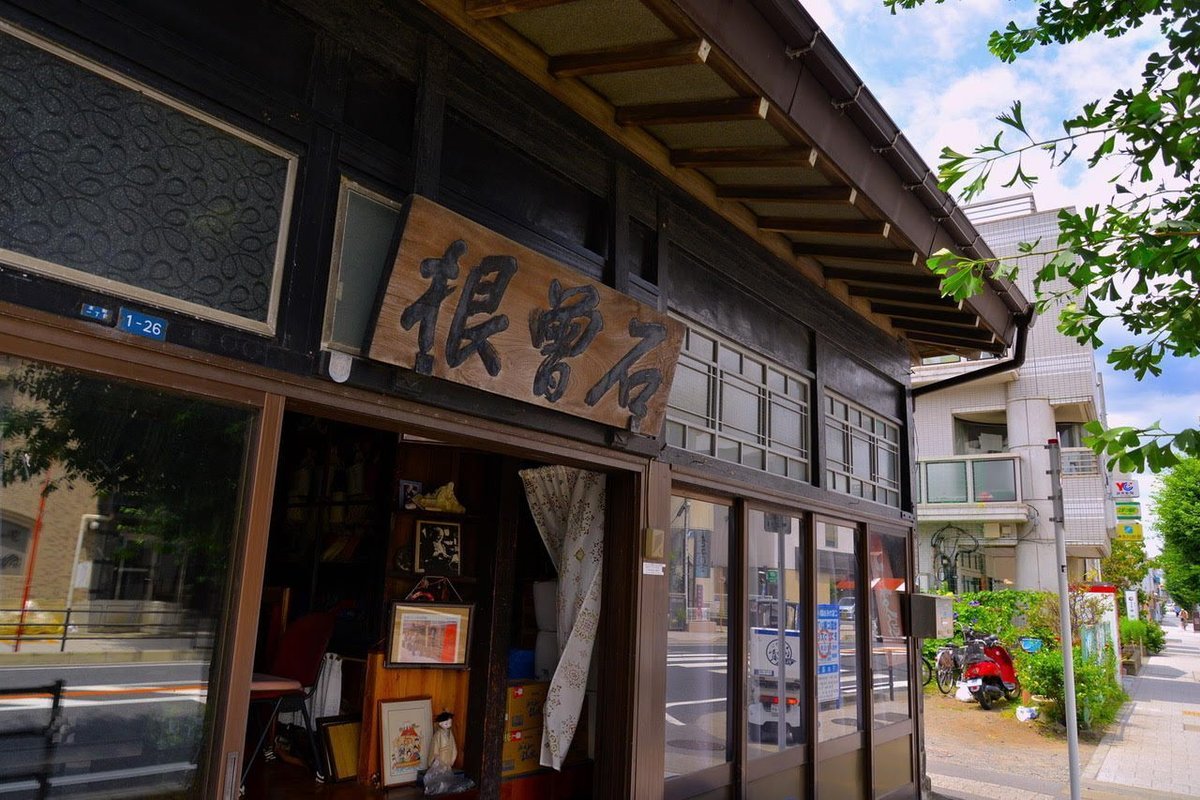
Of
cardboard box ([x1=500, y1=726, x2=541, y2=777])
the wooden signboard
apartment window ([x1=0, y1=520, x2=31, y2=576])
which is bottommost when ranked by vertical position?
cardboard box ([x1=500, y1=726, x2=541, y2=777])

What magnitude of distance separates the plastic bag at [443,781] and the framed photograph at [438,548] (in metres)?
1.39

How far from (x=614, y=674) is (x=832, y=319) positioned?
4.12 metres

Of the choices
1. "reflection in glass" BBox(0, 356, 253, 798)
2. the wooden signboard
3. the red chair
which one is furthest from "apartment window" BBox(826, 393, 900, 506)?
"reflection in glass" BBox(0, 356, 253, 798)

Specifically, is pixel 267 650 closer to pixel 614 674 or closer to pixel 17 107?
pixel 614 674

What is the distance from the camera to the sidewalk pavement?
9.16 meters

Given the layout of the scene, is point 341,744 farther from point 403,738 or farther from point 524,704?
point 524,704

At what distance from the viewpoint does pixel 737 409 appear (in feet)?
20.3

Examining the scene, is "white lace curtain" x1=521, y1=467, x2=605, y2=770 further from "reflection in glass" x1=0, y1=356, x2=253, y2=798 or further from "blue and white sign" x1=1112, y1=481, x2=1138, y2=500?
"blue and white sign" x1=1112, y1=481, x2=1138, y2=500

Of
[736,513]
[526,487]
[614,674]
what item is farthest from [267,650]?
[736,513]

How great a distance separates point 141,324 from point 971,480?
22978mm

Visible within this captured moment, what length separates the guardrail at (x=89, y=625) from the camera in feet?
8.59

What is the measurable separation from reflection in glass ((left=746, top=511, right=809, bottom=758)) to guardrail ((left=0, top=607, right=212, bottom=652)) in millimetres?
4120

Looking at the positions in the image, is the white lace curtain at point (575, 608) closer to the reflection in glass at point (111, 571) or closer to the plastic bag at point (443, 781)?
the plastic bag at point (443, 781)

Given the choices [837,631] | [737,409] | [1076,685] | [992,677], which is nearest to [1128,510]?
[992,677]
